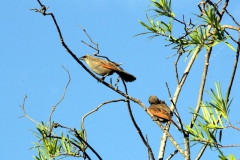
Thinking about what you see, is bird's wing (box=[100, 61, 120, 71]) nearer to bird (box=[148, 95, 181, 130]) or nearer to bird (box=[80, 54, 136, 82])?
bird (box=[80, 54, 136, 82])

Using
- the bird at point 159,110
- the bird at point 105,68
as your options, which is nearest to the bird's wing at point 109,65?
the bird at point 105,68

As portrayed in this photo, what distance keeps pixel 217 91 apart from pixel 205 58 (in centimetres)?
59

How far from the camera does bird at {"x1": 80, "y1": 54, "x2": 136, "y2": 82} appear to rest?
569 centimetres

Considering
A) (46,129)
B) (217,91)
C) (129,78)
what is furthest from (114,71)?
(217,91)

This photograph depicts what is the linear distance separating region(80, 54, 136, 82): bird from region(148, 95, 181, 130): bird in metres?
0.48

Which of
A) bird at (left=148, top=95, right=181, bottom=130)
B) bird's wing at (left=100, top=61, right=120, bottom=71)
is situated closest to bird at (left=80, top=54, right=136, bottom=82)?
bird's wing at (left=100, top=61, right=120, bottom=71)

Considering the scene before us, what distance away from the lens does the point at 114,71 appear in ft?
20.4

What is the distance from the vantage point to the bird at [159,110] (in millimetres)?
5355

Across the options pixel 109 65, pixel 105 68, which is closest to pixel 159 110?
pixel 109 65

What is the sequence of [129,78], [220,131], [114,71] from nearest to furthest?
[220,131]
[129,78]
[114,71]

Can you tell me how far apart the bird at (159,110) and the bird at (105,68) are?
0.48 metres

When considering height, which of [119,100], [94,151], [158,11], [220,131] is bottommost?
[220,131]

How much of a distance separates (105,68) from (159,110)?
1.06 m

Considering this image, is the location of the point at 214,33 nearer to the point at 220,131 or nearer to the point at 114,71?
the point at 220,131
